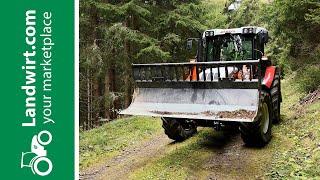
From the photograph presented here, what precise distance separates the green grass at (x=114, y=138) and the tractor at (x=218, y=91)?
4.67 ft

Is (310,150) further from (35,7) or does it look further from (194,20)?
(194,20)

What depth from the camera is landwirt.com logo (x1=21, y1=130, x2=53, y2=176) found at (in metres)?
4.94

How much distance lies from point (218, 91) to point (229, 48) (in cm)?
209

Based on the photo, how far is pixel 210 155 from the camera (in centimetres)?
727

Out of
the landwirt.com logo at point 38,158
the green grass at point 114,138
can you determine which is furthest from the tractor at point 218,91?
the landwirt.com logo at point 38,158

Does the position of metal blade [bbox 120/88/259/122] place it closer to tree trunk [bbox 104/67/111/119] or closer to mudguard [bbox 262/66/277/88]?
mudguard [bbox 262/66/277/88]

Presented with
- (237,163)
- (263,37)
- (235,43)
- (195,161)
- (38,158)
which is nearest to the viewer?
(38,158)

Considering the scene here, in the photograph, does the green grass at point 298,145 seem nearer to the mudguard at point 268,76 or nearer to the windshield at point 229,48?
A: the mudguard at point 268,76

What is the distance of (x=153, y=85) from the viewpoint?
24.4 feet

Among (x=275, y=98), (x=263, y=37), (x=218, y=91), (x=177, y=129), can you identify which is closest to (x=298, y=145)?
(x=275, y=98)

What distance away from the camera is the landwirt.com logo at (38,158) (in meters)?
4.94

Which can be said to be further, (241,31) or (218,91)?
(241,31)

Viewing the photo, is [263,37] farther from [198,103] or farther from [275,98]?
[198,103]

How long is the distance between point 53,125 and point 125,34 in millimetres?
7979
